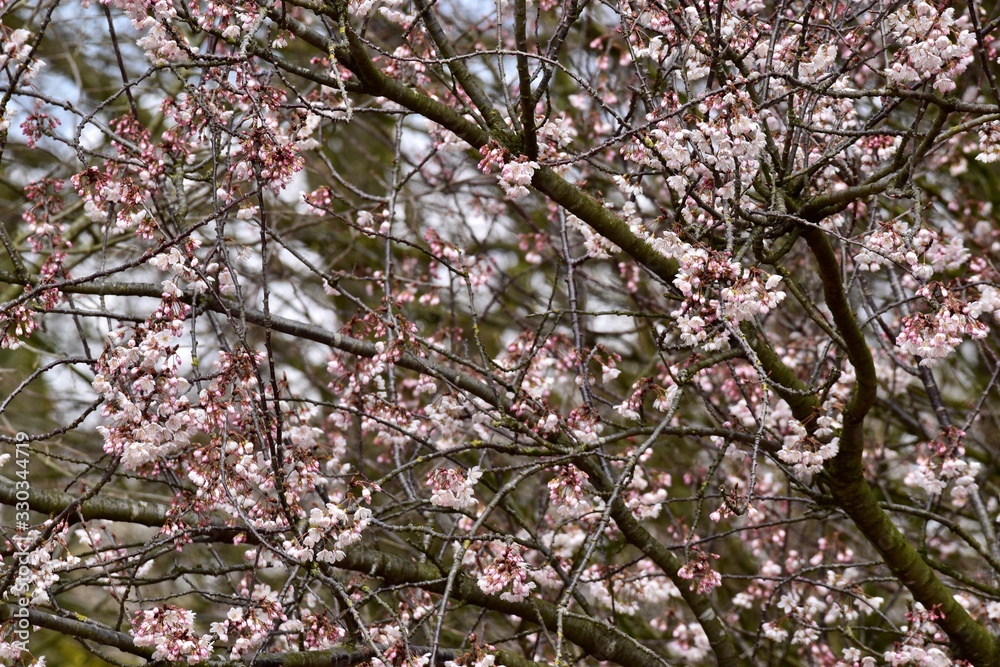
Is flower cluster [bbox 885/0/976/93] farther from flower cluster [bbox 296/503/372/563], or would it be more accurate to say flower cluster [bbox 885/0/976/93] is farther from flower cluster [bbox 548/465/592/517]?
flower cluster [bbox 296/503/372/563]

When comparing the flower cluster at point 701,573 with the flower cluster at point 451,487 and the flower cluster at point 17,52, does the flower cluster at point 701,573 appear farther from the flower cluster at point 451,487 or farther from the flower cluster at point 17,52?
the flower cluster at point 17,52

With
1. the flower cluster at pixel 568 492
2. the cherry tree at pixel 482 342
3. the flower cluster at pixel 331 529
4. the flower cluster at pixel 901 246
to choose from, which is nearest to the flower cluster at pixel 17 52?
the cherry tree at pixel 482 342

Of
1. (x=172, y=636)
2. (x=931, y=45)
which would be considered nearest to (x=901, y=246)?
(x=931, y=45)

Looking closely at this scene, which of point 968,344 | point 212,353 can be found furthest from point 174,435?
point 968,344

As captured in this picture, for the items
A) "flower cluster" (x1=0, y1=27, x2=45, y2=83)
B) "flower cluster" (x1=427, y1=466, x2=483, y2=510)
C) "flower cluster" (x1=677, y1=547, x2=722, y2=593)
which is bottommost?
"flower cluster" (x1=427, y1=466, x2=483, y2=510)

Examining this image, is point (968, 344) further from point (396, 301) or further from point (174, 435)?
point (174, 435)

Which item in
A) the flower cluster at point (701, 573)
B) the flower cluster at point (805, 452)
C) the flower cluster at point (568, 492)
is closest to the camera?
the flower cluster at point (805, 452)

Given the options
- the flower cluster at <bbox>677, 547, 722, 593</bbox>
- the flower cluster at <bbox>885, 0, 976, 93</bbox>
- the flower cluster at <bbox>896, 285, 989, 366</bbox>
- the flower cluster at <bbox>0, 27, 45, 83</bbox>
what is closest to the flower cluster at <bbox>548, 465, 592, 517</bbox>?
the flower cluster at <bbox>677, 547, 722, 593</bbox>

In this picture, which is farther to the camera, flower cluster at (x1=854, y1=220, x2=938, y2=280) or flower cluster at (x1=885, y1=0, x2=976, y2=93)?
flower cluster at (x1=854, y1=220, x2=938, y2=280)

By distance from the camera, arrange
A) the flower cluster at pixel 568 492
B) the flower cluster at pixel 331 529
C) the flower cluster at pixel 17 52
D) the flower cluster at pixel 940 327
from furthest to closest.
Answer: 1. the flower cluster at pixel 568 492
2. the flower cluster at pixel 17 52
3. the flower cluster at pixel 331 529
4. the flower cluster at pixel 940 327

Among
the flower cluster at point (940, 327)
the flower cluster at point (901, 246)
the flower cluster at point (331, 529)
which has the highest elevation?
the flower cluster at point (901, 246)

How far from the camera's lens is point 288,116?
4.57 meters

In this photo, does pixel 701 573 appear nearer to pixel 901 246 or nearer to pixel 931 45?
pixel 901 246

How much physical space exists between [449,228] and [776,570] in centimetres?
413
